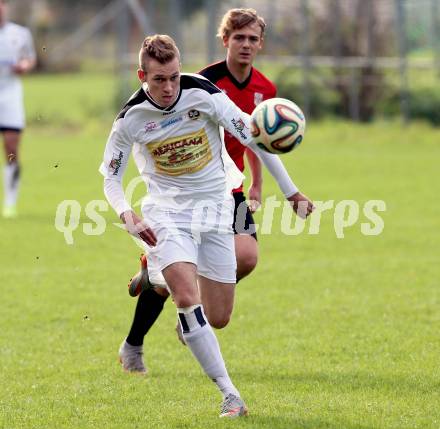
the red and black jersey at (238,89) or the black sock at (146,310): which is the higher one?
the red and black jersey at (238,89)

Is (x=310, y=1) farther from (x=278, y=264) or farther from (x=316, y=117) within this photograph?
(x=278, y=264)

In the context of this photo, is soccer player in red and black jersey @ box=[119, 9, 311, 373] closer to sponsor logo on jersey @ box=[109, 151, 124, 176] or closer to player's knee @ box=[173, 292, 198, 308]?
sponsor logo on jersey @ box=[109, 151, 124, 176]

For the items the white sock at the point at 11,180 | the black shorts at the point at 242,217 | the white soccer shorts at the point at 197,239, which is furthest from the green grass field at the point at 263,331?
the black shorts at the point at 242,217

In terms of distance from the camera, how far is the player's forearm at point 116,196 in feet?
21.5

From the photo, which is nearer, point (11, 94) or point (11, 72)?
point (11, 94)

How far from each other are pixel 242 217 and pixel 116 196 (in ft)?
4.83

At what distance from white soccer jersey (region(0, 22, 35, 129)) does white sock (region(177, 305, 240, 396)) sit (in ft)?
31.0

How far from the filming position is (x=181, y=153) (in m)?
6.76

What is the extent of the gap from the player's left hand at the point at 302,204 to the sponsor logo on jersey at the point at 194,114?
0.77 meters

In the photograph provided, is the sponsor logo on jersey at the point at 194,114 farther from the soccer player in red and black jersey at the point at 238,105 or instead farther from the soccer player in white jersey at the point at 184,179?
the soccer player in red and black jersey at the point at 238,105

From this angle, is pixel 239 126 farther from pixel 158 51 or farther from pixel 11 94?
pixel 11 94

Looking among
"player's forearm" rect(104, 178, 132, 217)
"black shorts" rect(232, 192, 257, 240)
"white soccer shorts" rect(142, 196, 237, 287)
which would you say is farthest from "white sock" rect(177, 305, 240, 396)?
"black shorts" rect(232, 192, 257, 240)

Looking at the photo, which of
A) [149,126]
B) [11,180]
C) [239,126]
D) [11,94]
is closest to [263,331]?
[239,126]

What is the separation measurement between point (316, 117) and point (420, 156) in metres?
5.59
